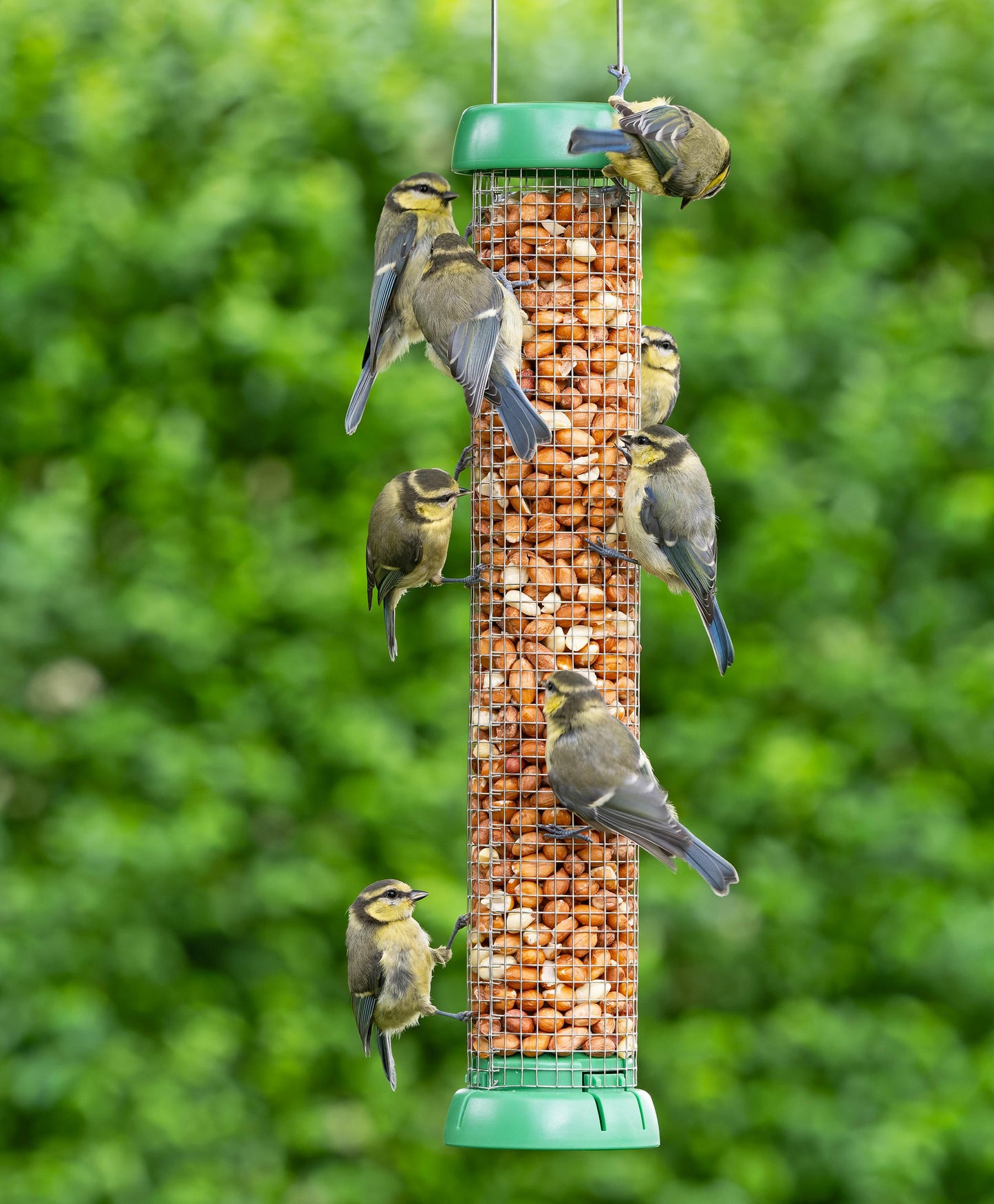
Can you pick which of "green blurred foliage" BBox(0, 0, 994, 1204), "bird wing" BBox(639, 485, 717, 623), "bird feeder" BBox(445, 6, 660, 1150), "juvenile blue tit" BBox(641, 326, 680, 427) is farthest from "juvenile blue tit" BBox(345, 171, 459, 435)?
"green blurred foliage" BBox(0, 0, 994, 1204)

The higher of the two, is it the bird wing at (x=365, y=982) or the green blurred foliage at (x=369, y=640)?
the green blurred foliage at (x=369, y=640)

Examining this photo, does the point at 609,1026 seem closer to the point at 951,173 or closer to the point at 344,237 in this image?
the point at 344,237

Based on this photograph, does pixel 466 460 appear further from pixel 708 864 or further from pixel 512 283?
pixel 708 864

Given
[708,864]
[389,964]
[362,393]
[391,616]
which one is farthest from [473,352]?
[389,964]

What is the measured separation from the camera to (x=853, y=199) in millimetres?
6477

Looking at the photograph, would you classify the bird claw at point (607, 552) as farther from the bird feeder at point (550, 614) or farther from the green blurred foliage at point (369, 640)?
the green blurred foliage at point (369, 640)

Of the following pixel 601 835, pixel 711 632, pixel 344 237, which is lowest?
pixel 601 835

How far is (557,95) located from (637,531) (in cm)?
239

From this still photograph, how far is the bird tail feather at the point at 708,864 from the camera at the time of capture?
4031 mm

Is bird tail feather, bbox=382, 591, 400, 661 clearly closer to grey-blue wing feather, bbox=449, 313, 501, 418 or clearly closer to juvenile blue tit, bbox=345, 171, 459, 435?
juvenile blue tit, bbox=345, 171, 459, 435

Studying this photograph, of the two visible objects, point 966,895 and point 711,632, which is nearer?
point 711,632

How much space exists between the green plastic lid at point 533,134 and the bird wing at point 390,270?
311mm

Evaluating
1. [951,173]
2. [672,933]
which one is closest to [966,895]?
[672,933]

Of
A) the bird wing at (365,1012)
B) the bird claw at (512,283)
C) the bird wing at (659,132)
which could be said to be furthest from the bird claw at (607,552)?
the bird wing at (365,1012)
